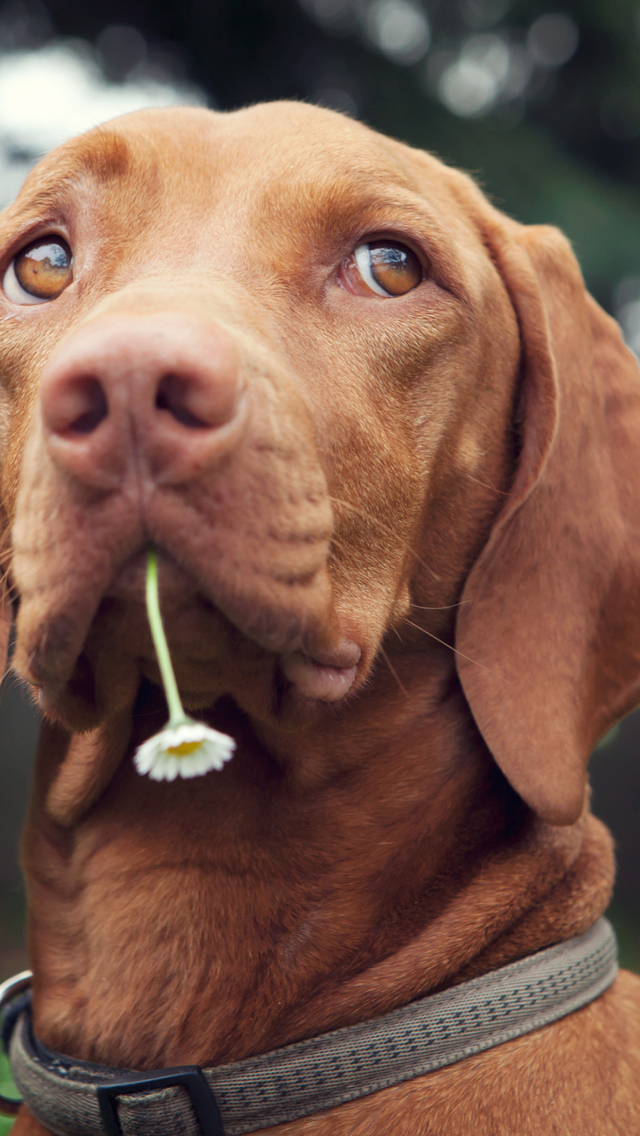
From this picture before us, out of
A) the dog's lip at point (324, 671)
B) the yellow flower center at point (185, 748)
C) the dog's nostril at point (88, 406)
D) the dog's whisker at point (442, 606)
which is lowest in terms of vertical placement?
the dog's whisker at point (442, 606)

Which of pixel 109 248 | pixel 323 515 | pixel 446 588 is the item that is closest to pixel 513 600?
pixel 446 588

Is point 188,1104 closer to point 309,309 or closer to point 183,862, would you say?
point 183,862

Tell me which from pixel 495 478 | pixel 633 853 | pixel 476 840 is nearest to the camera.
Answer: pixel 476 840

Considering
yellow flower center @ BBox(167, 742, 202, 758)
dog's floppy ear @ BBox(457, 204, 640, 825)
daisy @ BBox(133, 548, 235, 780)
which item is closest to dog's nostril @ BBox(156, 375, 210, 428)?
daisy @ BBox(133, 548, 235, 780)

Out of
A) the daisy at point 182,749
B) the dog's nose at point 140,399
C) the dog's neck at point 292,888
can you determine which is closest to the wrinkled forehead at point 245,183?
the dog's nose at point 140,399

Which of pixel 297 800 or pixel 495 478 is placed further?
pixel 495 478

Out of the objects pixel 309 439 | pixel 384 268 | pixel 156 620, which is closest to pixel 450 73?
pixel 384 268

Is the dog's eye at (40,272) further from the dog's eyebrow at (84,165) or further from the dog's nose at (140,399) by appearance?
the dog's nose at (140,399)

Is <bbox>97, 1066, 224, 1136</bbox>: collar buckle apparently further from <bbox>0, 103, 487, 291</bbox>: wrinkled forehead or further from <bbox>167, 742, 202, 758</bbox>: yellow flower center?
<bbox>0, 103, 487, 291</bbox>: wrinkled forehead
